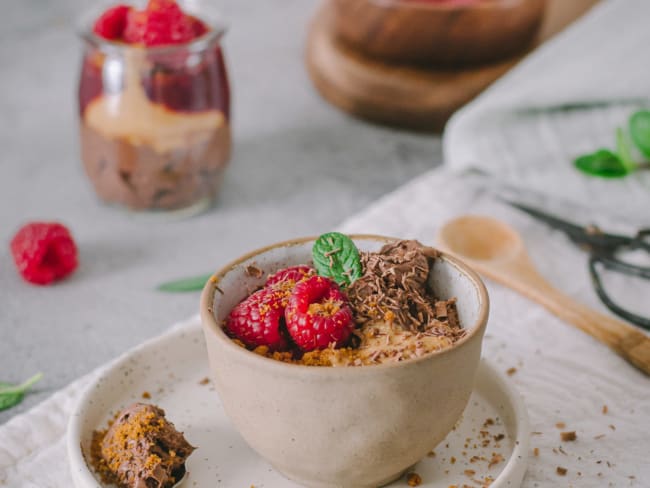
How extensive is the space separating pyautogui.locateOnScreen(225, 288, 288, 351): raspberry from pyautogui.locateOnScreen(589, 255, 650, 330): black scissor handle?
0.62 metres

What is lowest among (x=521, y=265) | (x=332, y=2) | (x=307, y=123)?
(x=307, y=123)

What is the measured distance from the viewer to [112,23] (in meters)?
1.45

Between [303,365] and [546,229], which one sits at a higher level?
[303,365]

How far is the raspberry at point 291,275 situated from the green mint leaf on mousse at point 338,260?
0.7 inches

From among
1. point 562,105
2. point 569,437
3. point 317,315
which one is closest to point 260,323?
point 317,315

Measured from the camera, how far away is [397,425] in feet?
2.52

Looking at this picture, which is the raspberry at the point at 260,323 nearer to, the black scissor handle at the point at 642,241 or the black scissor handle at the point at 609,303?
the black scissor handle at the point at 609,303

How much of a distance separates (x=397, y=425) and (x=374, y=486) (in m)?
0.11

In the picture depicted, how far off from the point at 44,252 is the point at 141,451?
634 mm

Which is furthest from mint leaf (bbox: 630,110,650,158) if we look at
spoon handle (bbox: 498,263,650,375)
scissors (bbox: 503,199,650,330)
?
spoon handle (bbox: 498,263,650,375)

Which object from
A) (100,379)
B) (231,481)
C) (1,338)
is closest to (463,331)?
(231,481)

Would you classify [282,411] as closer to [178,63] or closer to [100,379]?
[100,379]

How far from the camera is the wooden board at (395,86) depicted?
1857mm

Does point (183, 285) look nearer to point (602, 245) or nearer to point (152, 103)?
point (152, 103)
